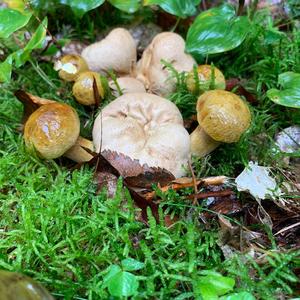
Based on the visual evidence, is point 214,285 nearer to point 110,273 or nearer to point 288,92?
point 110,273

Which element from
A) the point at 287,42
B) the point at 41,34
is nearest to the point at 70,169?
the point at 41,34

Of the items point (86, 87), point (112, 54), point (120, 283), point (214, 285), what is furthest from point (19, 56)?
point (214, 285)

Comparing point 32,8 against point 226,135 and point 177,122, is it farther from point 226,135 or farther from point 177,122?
point 226,135

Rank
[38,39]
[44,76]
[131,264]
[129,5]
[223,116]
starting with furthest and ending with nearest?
1. [129,5]
2. [44,76]
3. [38,39]
4. [223,116]
5. [131,264]

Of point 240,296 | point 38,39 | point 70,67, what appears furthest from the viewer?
point 70,67

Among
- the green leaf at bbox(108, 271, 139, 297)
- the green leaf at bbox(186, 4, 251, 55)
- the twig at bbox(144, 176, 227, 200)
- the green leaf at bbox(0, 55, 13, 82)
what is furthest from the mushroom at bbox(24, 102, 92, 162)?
the green leaf at bbox(186, 4, 251, 55)
